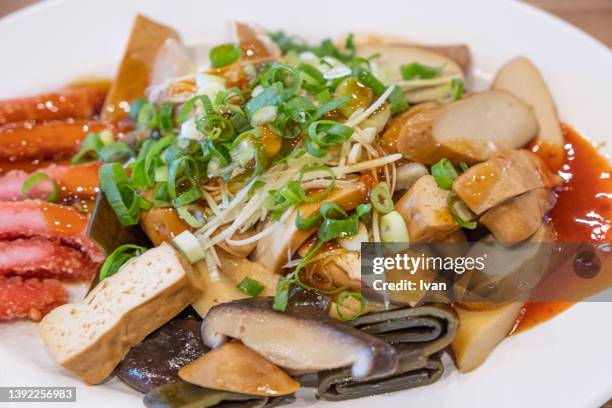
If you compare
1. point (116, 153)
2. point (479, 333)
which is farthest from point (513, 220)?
point (116, 153)

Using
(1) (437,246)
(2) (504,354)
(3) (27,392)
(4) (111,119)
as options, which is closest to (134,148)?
(4) (111,119)

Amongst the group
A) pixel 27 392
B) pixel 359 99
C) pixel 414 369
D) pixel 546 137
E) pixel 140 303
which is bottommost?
pixel 27 392

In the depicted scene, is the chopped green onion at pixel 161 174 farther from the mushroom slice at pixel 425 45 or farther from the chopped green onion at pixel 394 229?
the mushroom slice at pixel 425 45

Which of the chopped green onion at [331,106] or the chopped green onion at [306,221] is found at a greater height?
the chopped green onion at [331,106]

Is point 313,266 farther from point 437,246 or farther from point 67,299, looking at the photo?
point 67,299

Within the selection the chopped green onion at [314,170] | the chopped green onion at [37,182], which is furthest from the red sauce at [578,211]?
the chopped green onion at [37,182]

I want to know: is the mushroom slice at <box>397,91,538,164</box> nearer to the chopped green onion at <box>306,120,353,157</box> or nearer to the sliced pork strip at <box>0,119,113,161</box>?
the chopped green onion at <box>306,120,353,157</box>

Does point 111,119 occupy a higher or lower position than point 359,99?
lower
